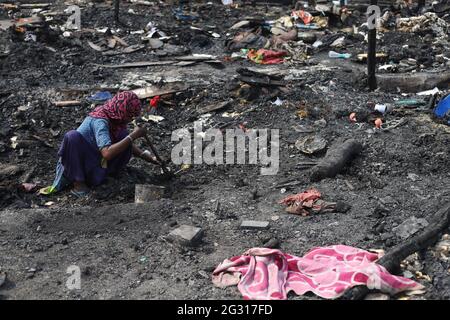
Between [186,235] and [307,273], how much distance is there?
1026 mm

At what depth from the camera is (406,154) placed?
6176 millimetres

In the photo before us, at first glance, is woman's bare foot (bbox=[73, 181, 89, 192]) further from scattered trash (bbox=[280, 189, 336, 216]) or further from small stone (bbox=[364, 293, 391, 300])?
small stone (bbox=[364, 293, 391, 300])

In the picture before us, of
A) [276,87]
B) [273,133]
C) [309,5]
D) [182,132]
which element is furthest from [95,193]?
[309,5]

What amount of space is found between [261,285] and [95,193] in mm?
2588

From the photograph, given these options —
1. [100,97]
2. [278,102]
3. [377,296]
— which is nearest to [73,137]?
[100,97]

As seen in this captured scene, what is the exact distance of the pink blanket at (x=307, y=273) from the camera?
3738 mm

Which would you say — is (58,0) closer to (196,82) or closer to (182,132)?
(196,82)

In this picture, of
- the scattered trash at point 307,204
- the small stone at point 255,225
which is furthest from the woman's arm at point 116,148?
the scattered trash at point 307,204

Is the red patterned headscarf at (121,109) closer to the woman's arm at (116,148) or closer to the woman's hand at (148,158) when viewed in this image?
the woman's arm at (116,148)

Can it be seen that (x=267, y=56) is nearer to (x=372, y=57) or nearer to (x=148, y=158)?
(x=372, y=57)

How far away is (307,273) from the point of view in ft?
13.2

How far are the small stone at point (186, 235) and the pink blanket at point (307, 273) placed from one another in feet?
1.31

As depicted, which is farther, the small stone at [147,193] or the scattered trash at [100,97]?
the scattered trash at [100,97]

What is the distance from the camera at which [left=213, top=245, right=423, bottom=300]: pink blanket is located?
147 inches
